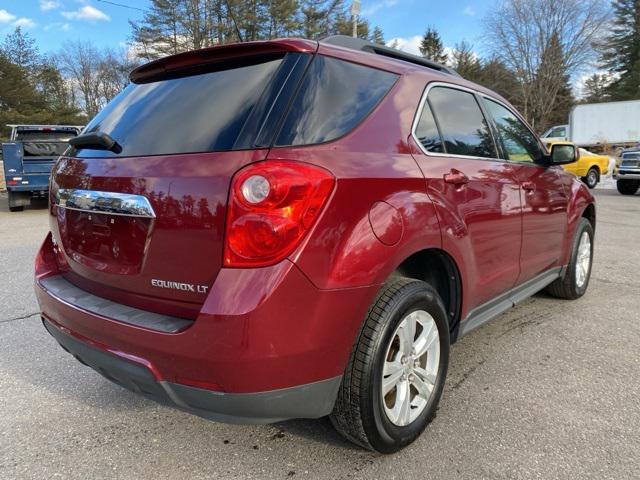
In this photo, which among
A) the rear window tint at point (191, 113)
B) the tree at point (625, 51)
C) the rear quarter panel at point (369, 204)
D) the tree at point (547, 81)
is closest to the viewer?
the rear quarter panel at point (369, 204)

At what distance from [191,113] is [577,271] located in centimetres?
385

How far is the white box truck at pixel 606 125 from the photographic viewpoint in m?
29.5

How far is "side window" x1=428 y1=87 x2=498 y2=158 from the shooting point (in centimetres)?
271

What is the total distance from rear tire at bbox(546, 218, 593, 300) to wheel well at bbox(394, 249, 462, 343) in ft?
7.00

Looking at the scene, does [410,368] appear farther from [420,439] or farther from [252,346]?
[252,346]

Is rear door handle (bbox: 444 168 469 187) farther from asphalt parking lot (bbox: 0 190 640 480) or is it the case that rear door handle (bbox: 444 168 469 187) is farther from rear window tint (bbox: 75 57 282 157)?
asphalt parking lot (bbox: 0 190 640 480)

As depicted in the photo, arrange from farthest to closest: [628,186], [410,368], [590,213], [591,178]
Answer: [591,178]
[628,186]
[590,213]
[410,368]

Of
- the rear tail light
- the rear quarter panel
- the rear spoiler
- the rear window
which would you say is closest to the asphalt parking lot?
the rear quarter panel

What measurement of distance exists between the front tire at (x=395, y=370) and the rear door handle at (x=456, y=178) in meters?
0.58

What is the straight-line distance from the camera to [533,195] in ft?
11.5

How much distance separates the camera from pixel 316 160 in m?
1.90

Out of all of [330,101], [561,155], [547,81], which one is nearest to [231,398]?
[330,101]

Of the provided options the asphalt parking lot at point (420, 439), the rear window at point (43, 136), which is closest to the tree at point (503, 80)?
the rear window at point (43, 136)

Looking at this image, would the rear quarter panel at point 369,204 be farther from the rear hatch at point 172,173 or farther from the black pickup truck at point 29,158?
the black pickup truck at point 29,158
